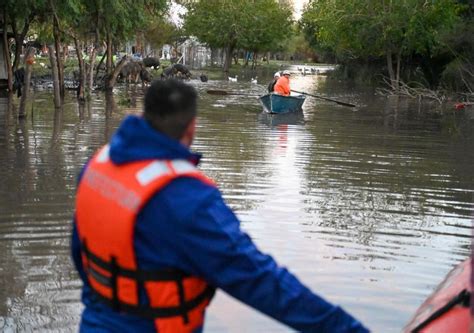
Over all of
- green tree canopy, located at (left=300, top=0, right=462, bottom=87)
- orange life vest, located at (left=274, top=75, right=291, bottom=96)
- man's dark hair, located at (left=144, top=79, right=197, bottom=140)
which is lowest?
orange life vest, located at (left=274, top=75, right=291, bottom=96)

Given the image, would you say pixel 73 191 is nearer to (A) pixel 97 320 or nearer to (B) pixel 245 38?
(A) pixel 97 320

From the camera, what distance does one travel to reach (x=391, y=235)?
27.9 feet

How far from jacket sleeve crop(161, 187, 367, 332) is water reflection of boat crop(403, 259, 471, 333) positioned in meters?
0.95

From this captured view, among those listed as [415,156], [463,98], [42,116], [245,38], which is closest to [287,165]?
[415,156]

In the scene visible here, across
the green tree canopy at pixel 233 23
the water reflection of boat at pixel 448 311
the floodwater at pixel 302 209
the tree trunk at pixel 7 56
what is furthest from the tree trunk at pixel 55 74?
the green tree canopy at pixel 233 23

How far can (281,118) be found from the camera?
23297 millimetres

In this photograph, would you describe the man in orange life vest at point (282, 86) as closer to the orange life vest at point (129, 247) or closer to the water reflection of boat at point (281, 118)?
the water reflection of boat at point (281, 118)

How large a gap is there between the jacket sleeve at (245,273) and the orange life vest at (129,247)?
123 mm

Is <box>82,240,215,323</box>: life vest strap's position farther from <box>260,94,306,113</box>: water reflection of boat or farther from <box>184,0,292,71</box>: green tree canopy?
<box>184,0,292,71</box>: green tree canopy

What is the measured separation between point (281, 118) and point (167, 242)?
69.0ft

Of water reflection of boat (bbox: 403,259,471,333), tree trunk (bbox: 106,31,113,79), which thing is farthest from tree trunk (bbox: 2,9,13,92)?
water reflection of boat (bbox: 403,259,471,333)

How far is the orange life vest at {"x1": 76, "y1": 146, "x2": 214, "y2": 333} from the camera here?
242cm

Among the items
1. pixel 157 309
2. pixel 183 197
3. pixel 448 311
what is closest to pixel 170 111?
pixel 183 197

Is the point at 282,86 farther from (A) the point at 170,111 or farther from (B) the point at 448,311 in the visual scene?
(A) the point at 170,111
